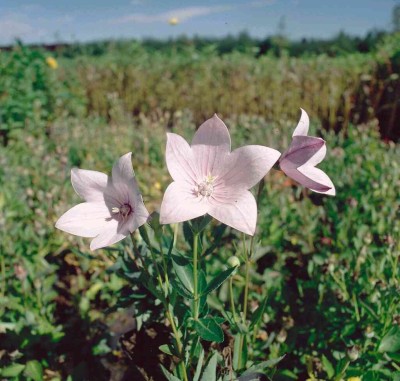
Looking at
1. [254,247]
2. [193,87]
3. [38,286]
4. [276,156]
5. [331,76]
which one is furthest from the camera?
[193,87]

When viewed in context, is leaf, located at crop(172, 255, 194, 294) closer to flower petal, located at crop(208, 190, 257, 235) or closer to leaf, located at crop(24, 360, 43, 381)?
flower petal, located at crop(208, 190, 257, 235)

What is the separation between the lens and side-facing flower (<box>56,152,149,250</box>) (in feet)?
3.83

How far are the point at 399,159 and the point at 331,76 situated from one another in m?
3.63

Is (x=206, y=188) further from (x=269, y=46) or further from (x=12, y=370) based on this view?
(x=269, y=46)

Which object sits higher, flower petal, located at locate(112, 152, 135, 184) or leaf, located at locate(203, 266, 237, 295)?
flower petal, located at locate(112, 152, 135, 184)

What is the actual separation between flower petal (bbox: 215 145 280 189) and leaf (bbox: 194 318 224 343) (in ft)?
1.31

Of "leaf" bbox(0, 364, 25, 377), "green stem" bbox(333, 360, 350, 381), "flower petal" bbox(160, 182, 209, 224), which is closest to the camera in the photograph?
"flower petal" bbox(160, 182, 209, 224)

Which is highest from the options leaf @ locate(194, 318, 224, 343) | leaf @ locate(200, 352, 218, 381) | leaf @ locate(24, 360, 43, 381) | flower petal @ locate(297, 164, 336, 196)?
flower petal @ locate(297, 164, 336, 196)

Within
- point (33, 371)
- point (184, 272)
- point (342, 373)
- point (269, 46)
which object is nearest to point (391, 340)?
point (342, 373)

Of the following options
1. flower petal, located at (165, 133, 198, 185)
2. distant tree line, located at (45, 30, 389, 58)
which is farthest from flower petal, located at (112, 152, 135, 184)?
distant tree line, located at (45, 30, 389, 58)

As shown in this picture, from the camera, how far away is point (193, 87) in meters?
7.40

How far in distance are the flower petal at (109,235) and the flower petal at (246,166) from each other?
1.02ft

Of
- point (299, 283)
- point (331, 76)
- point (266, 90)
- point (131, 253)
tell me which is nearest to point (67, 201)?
point (131, 253)

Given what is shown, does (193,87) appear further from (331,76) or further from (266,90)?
(331,76)
